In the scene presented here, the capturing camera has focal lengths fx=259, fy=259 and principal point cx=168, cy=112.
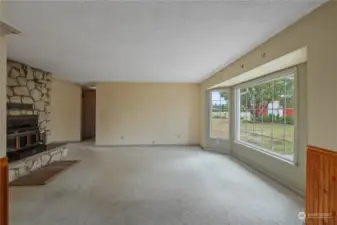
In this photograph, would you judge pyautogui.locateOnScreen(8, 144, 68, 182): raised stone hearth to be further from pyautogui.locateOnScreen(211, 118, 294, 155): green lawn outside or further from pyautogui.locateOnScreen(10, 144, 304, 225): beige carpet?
pyautogui.locateOnScreen(211, 118, 294, 155): green lawn outside

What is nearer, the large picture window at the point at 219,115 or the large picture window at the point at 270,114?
the large picture window at the point at 270,114

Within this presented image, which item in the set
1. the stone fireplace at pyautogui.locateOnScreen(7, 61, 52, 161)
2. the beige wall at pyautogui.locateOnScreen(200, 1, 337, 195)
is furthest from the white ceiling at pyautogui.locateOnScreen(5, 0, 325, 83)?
the stone fireplace at pyautogui.locateOnScreen(7, 61, 52, 161)

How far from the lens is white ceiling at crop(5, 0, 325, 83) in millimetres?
2559

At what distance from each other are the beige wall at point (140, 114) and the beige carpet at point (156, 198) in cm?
342

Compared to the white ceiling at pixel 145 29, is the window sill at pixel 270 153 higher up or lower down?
lower down

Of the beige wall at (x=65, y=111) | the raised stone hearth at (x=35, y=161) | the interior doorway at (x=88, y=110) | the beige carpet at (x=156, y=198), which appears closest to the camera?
the beige carpet at (x=156, y=198)

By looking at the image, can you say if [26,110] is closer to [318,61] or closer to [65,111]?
[65,111]

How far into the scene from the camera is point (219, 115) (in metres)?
8.02

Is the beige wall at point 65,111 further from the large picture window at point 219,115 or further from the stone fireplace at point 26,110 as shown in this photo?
the large picture window at point 219,115

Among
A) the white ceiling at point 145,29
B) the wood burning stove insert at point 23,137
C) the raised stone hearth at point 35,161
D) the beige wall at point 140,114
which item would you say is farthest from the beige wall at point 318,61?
the beige wall at point 140,114

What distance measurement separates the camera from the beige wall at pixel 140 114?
9188 mm

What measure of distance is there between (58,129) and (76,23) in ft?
24.4

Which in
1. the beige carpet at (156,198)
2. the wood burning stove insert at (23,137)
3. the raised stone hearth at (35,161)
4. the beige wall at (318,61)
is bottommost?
the beige carpet at (156,198)

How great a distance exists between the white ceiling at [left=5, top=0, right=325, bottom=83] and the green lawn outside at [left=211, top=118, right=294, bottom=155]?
159 cm
